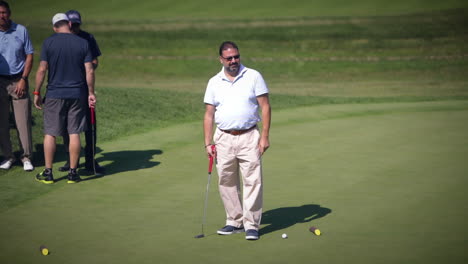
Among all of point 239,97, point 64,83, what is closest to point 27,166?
point 64,83

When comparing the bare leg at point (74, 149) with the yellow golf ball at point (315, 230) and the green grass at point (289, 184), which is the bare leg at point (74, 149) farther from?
the yellow golf ball at point (315, 230)

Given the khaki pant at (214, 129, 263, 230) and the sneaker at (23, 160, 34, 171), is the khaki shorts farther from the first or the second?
the khaki pant at (214, 129, 263, 230)

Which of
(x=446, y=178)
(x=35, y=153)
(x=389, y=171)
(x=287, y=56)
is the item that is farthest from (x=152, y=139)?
(x=287, y=56)

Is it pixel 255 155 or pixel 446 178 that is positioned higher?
pixel 255 155

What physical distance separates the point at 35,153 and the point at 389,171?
5.01 metres

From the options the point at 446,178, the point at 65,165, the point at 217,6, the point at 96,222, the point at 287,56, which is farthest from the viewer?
the point at 217,6

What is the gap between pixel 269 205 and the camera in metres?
7.65

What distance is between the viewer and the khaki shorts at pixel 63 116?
8700 millimetres

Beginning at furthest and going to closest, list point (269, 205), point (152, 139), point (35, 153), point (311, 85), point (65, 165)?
point (311, 85) < point (152, 139) < point (35, 153) < point (65, 165) < point (269, 205)

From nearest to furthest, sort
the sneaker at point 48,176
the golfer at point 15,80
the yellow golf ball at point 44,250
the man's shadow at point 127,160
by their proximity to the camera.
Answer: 1. the yellow golf ball at point 44,250
2. the sneaker at point 48,176
3. the golfer at point 15,80
4. the man's shadow at point 127,160

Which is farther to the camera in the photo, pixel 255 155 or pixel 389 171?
pixel 389 171

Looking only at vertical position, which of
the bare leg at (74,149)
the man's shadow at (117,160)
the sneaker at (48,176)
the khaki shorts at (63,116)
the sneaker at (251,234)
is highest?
the khaki shorts at (63,116)

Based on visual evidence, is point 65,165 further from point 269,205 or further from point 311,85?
point 311,85

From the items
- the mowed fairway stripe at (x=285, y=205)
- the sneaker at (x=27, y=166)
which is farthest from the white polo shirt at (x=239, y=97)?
the sneaker at (x=27, y=166)
